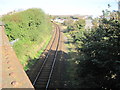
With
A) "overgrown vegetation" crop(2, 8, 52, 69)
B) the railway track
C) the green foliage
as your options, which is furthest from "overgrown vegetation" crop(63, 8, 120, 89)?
"overgrown vegetation" crop(2, 8, 52, 69)

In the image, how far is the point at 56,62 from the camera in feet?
56.4

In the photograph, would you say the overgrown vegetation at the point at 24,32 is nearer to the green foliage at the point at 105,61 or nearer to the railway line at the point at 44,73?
the railway line at the point at 44,73

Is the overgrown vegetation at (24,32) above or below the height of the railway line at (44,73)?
above

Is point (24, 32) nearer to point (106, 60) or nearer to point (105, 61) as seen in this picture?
point (106, 60)

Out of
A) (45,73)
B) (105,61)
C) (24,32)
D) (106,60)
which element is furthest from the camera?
(24,32)

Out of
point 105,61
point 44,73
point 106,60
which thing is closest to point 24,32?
point 44,73

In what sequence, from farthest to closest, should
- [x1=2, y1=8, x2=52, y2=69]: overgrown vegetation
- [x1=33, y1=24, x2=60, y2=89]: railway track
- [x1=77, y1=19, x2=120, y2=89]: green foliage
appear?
[x1=2, y1=8, x2=52, y2=69]: overgrown vegetation, [x1=33, y1=24, x2=60, y2=89]: railway track, [x1=77, y1=19, x2=120, y2=89]: green foliage

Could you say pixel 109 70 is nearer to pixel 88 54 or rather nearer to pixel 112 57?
pixel 112 57

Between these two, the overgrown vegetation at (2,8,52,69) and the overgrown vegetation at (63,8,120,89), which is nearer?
the overgrown vegetation at (63,8,120,89)

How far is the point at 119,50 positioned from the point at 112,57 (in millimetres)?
431

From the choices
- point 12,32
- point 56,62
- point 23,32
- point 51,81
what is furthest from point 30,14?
point 51,81

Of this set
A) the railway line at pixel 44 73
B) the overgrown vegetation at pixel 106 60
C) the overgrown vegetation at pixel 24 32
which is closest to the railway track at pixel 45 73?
the railway line at pixel 44 73

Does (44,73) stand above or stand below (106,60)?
below

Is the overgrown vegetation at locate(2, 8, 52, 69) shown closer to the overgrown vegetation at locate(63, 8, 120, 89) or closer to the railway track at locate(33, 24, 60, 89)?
the railway track at locate(33, 24, 60, 89)
